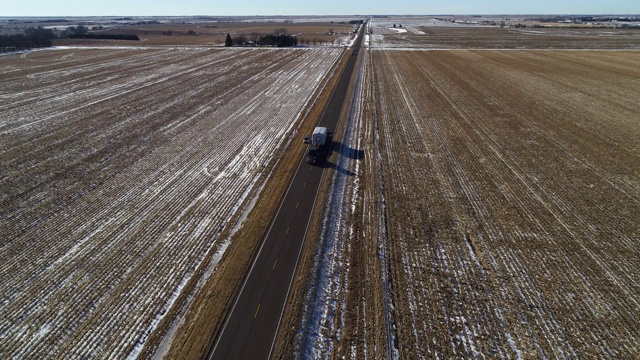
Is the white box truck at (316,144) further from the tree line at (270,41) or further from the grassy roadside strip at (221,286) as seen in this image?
the tree line at (270,41)

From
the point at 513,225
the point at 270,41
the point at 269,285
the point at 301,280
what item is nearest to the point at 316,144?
the point at 301,280

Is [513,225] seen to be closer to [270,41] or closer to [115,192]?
[115,192]

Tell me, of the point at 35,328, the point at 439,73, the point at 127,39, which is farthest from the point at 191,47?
the point at 35,328

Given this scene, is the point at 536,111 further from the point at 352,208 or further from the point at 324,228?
the point at 324,228

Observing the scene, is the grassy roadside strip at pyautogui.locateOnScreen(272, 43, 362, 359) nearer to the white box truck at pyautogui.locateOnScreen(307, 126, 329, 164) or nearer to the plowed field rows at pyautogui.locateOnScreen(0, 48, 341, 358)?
the white box truck at pyautogui.locateOnScreen(307, 126, 329, 164)

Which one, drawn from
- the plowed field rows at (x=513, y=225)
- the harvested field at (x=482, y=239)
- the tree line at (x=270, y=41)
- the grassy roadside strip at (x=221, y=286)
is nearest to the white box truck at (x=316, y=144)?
the harvested field at (x=482, y=239)

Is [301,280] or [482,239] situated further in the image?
[482,239]
